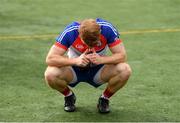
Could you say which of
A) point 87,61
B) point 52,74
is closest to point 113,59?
point 87,61

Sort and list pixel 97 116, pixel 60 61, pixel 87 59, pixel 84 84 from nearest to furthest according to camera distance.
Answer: pixel 87 59 → pixel 60 61 → pixel 97 116 → pixel 84 84

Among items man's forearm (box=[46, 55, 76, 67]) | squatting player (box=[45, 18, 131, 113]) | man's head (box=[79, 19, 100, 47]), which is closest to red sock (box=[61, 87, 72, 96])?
squatting player (box=[45, 18, 131, 113])

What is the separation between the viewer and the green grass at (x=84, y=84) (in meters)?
5.23

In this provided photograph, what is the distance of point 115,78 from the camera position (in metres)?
5.06

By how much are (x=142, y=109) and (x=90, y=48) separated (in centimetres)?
90

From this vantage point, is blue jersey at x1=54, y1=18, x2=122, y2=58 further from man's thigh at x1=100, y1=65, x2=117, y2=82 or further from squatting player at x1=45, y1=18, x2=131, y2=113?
man's thigh at x1=100, y1=65, x2=117, y2=82

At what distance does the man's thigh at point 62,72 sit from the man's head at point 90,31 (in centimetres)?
50

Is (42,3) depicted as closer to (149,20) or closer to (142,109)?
(149,20)

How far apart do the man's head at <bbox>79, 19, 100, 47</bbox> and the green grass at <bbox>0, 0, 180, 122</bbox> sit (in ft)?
2.75

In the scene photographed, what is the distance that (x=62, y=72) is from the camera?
16.6 feet

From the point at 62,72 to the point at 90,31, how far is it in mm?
643

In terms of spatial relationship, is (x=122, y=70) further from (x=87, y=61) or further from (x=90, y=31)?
(x=90, y=31)

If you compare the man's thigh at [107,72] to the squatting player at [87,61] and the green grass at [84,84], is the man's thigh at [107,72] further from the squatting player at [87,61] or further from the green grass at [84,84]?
the green grass at [84,84]

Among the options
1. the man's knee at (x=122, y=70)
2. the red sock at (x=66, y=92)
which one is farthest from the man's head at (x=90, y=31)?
the red sock at (x=66, y=92)
